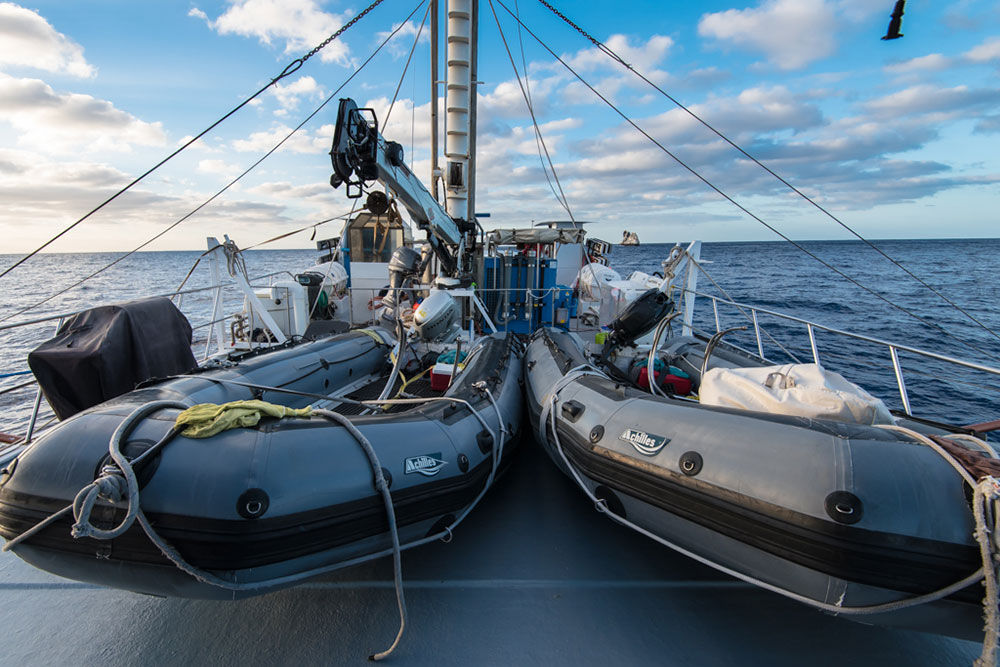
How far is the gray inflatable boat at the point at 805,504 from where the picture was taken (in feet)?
5.44

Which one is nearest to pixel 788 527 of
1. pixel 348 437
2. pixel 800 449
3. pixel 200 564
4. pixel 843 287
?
pixel 800 449

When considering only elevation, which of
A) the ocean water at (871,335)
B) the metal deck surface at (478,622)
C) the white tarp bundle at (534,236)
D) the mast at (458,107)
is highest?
the mast at (458,107)

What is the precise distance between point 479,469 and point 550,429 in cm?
72

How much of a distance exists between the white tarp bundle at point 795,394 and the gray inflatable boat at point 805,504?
22 cm

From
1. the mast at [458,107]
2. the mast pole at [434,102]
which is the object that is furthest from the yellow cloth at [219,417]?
the mast pole at [434,102]

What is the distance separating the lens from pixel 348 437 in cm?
230

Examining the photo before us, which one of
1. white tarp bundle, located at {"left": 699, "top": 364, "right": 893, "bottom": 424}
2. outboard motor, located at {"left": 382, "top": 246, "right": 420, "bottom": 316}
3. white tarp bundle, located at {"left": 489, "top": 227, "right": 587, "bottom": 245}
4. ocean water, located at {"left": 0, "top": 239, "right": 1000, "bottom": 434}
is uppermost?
white tarp bundle, located at {"left": 489, "top": 227, "right": 587, "bottom": 245}

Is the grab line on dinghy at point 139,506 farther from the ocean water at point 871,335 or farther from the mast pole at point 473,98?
the mast pole at point 473,98

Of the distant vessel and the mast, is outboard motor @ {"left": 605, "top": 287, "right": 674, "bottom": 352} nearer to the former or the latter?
the mast

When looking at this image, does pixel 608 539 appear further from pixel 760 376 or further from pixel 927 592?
pixel 927 592

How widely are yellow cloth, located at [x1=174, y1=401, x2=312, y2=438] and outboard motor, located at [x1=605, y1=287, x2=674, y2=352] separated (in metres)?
3.69

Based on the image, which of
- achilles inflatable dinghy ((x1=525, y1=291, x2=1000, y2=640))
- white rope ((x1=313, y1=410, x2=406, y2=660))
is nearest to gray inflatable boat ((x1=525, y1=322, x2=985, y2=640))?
achilles inflatable dinghy ((x1=525, y1=291, x2=1000, y2=640))

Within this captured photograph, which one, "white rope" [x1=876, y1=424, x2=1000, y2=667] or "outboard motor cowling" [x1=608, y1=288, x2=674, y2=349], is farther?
"outboard motor cowling" [x1=608, y1=288, x2=674, y2=349]

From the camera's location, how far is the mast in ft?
25.4
